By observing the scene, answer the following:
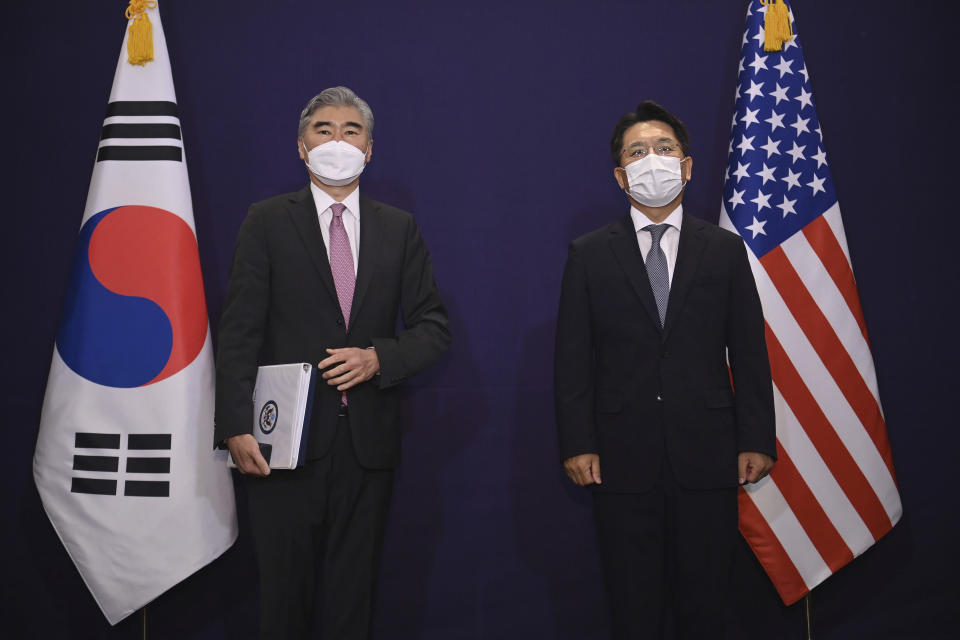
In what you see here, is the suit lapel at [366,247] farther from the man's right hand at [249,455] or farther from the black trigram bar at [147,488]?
the black trigram bar at [147,488]

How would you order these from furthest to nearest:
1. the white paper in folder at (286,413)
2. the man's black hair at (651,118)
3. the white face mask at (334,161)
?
the man's black hair at (651,118) < the white face mask at (334,161) < the white paper in folder at (286,413)

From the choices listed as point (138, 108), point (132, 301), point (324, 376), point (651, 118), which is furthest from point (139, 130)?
point (651, 118)

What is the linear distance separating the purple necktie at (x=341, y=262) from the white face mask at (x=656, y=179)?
866mm

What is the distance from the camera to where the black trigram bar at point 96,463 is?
2594 millimetres

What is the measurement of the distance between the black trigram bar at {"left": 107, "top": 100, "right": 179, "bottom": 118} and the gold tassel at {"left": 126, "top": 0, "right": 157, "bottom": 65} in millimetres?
152

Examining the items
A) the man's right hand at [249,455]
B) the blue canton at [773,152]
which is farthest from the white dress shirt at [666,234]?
the man's right hand at [249,455]

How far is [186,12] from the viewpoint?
3150mm

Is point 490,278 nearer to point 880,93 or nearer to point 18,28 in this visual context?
point 880,93

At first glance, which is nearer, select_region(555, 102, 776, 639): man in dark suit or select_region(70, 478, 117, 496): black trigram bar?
select_region(555, 102, 776, 639): man in dark suit

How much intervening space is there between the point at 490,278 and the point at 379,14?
3.71ft

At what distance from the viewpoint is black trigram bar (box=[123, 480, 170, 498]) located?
8.46 ft

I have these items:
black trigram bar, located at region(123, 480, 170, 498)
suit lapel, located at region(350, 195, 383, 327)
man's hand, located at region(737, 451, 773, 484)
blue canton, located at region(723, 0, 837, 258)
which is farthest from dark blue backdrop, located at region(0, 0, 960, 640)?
man's hand, located at region(737, 451, 773, 484)

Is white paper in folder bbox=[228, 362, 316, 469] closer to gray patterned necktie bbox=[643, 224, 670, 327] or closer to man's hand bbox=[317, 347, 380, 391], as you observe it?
man's hand bbox=[317, 347, 380, 391]

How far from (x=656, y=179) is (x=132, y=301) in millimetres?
1718
